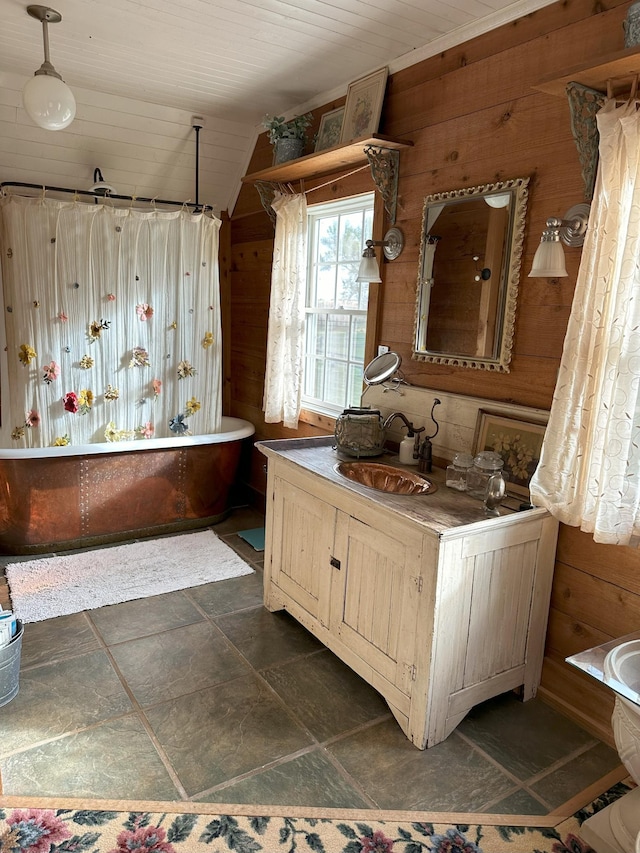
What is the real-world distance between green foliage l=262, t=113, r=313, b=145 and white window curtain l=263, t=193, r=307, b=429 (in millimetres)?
298

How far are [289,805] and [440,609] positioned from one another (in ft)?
2.31

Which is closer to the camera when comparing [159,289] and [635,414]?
[635,414]

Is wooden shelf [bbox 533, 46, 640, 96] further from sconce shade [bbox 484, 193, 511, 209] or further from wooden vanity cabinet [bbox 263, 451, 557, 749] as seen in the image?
wooden vanity cabinet [bbox 263, 451, 557, 749]

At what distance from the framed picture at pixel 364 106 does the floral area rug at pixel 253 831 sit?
2.55 metres

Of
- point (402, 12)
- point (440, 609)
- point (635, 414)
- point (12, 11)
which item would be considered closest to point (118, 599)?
point (440, 609)

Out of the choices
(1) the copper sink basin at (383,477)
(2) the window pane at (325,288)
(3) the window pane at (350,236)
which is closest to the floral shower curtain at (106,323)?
(2) the window pane at (325,288)

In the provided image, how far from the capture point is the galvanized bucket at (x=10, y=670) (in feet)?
6.80

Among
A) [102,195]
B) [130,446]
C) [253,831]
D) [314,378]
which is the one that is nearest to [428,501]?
[253,831]

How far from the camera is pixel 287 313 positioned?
11.4 ft

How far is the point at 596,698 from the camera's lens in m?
2.06

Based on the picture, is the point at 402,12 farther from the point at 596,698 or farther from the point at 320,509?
the point at 596,698

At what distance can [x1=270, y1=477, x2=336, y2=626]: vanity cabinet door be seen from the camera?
93.4 inches

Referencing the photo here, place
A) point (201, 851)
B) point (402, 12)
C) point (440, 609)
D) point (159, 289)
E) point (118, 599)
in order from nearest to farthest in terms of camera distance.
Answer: point (201, 851) < point (440, 609) < point (402, 12) < point (118, 599) < point (159, 289)

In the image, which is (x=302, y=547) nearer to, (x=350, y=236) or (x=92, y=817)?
(x=92, y=817)
